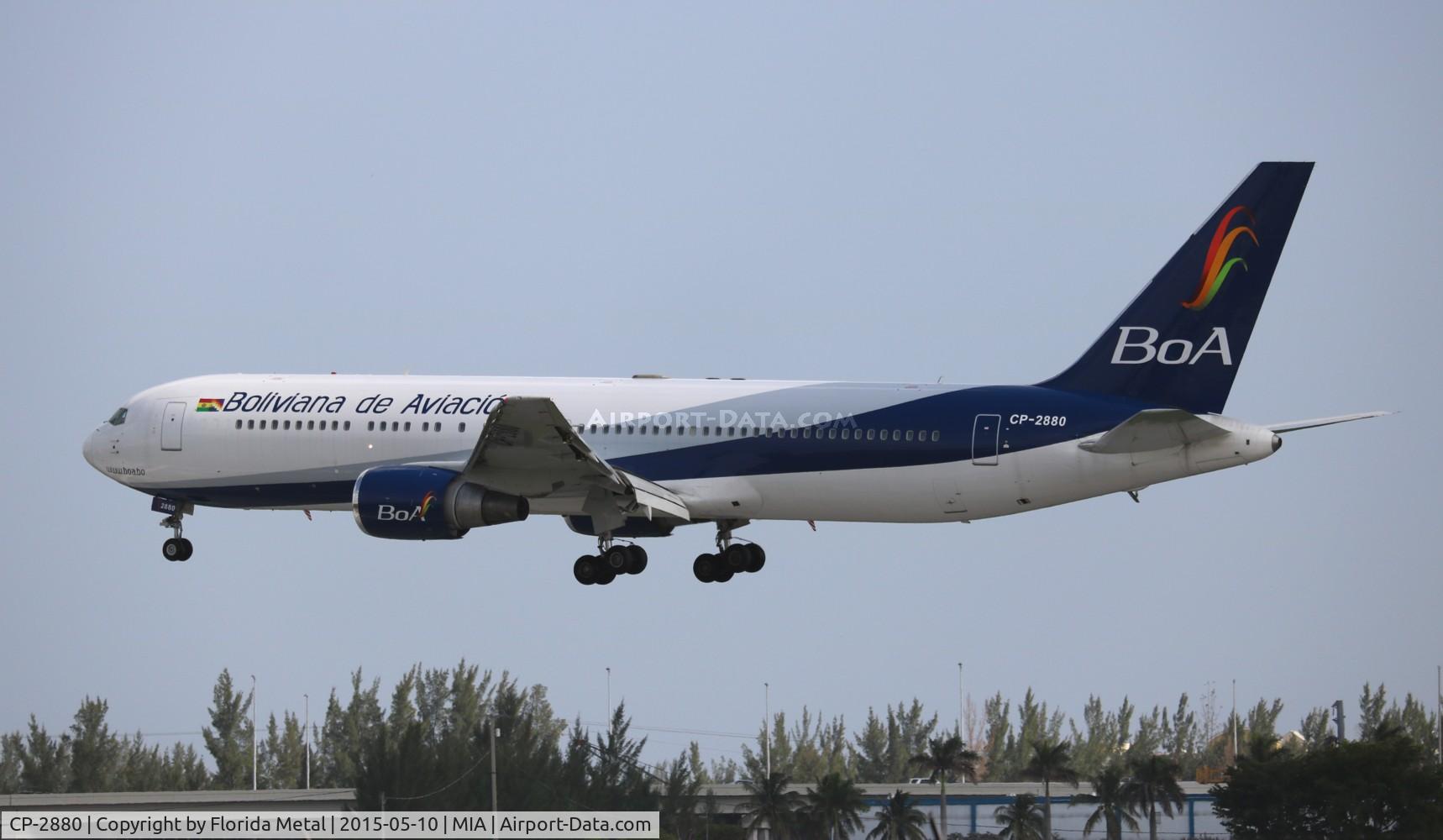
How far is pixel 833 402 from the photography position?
170 feet

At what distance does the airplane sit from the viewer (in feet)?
161

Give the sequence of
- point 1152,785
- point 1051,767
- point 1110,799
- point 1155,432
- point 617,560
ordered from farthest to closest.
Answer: point 1051,767
point 1152,785
point 1110,799
point 617,560
point 1155,432

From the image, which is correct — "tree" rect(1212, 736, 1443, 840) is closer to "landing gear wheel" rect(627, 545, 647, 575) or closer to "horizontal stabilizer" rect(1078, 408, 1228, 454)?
"horizontal stabilizer" rect(1078, 408, 1228, 454)

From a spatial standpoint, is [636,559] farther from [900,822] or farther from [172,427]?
[900,822]

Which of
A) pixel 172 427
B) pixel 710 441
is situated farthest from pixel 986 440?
pixel 172 427

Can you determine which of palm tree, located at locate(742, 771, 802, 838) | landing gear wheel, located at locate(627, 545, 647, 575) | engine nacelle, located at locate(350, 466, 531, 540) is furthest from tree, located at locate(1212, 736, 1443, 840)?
engine nacelle, located at locate(350, 466, 531, 540)

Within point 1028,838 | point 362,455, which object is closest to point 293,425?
point 362,455

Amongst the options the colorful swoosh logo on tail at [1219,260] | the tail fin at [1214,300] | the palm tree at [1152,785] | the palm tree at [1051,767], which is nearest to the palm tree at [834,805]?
the palm tree at [1051,767]

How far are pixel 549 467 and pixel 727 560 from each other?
24.2 feet

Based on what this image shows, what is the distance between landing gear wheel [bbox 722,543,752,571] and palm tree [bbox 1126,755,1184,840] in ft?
84.1

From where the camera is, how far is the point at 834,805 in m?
77.9

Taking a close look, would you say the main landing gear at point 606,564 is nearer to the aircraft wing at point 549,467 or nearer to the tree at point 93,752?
the aircraft wing at point 549,467

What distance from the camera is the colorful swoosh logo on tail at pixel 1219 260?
49.2m

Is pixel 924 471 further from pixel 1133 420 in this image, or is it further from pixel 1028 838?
pixel 1028 838
